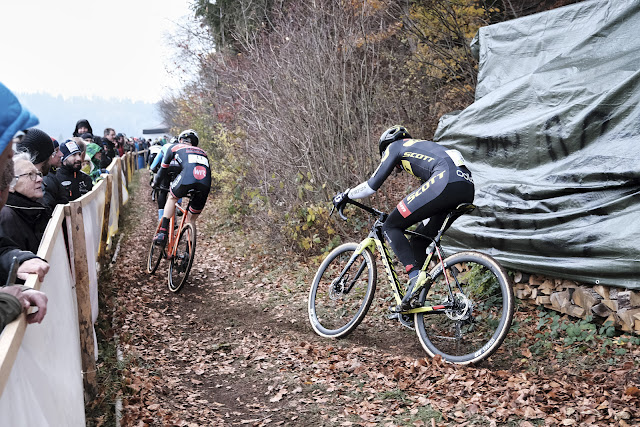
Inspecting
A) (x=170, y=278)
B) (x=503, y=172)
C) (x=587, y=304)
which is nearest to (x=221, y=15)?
(x=170, y=278)

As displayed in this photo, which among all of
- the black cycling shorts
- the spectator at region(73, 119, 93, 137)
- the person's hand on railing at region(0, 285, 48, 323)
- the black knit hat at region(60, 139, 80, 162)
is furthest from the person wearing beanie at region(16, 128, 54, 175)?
the spectator at region(73, 119, 93, 137)

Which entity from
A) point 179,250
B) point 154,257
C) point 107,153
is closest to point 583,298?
point 179,250

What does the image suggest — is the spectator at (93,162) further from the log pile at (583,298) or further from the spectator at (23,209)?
the log pile at (583,298)

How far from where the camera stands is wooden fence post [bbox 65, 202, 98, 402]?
468 cm

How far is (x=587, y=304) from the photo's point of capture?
17.6ft

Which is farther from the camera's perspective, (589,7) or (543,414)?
(589,7)

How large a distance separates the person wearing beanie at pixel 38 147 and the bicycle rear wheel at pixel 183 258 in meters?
2.92

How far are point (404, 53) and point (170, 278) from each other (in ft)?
21.5

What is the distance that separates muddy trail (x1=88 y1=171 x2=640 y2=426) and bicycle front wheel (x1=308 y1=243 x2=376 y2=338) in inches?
8.3

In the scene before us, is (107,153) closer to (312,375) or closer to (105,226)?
(105,226)

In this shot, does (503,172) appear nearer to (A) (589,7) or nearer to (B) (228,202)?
(A) (589,7)

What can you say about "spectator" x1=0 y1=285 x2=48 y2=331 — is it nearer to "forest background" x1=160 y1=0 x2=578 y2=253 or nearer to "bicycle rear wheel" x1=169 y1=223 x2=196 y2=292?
"bicycle rear wheel" x1=169 y1=223 x2=196 y2=292

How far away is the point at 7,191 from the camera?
2.49m

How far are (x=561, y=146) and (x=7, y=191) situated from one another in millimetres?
5110
